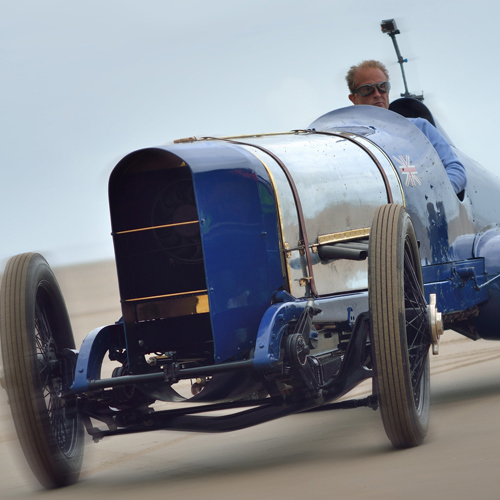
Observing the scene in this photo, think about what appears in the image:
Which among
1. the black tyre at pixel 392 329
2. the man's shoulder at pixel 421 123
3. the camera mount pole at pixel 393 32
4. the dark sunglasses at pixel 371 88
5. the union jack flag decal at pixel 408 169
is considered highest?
the camera mount pole at pixel 393 32

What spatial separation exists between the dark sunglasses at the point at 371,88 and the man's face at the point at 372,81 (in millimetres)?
22

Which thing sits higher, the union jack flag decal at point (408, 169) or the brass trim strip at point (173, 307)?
the union jack flag decal at point (408, 169)

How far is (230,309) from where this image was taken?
5.00m

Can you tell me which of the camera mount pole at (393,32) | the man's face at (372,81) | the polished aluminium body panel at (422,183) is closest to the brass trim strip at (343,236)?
the polished aluminium body panel at (422,183)

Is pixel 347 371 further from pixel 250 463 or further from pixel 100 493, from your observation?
pixel 100 493

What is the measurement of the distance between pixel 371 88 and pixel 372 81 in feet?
0.23

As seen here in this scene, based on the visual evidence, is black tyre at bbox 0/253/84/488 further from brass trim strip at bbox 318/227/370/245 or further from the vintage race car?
brass trim strip at bbox 318/227/370/245

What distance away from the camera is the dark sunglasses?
7422mm

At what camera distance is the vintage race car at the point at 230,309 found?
490 cm

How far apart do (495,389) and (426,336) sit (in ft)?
8.17

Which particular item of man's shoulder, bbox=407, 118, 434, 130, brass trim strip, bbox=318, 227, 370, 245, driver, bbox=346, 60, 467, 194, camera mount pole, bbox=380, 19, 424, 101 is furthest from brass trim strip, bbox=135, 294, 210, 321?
camera mount pole, bbox=380, 19, 424, 101

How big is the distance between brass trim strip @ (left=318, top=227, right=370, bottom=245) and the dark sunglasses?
6.46ft

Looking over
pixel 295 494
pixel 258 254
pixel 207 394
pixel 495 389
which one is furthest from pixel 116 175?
pixel 495 389

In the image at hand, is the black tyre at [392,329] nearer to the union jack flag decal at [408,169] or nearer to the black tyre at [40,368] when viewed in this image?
the union jack flag decal at [408,169]
